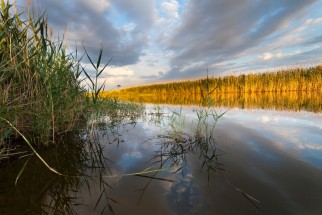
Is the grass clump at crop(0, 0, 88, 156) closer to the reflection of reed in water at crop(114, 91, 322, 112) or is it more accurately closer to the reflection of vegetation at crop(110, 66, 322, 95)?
the reflection of reed in water at crop(114, 91, 322, 112)

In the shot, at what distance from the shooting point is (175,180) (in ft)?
5.51

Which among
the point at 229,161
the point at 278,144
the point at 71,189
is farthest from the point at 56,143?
the point at 278,144

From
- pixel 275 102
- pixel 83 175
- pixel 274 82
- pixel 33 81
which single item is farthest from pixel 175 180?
pixel 274 82

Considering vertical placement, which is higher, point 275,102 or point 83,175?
point 83,175

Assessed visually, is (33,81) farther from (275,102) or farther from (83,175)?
(275,102)

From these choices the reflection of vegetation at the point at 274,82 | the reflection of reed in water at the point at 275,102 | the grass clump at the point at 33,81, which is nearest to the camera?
the grass clump at the point at 33,81

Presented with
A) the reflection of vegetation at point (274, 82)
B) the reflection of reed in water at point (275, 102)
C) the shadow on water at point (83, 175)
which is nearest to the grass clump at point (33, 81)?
the shadow on water at point (83, 175)

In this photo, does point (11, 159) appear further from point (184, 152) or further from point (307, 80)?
point (307, 80)

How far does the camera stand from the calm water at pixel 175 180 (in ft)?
4.20

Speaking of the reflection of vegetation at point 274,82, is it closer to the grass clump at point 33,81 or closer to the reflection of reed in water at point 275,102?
the reflection of reed in water at point 275,102

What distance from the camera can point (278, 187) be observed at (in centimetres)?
148

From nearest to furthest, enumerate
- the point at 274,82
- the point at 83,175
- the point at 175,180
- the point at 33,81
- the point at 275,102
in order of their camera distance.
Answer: the point at 175,180, the point at 83,175, the point at 33,81, the point at 275,102, the point at 274,82

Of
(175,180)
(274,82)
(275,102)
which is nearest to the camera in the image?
(175,180)

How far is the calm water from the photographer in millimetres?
1280
